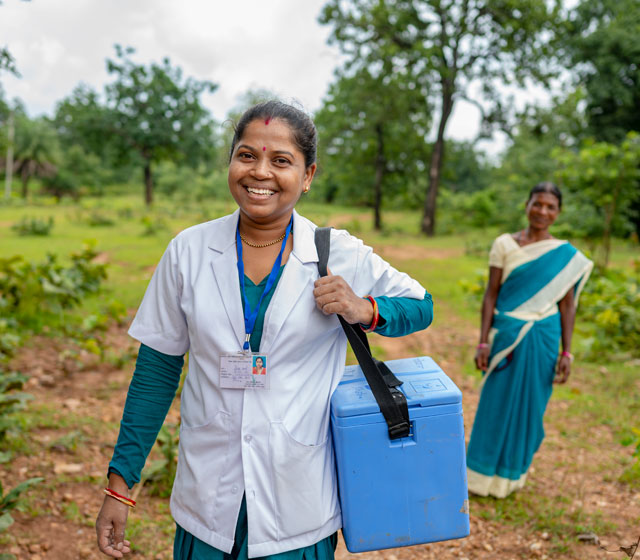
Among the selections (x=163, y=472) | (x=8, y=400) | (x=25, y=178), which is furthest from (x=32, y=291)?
(x=25, y=178)

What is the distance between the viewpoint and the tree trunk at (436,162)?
17844mm

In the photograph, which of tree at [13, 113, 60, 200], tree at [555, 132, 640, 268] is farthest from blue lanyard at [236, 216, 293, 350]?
tree at [13, 113, 60, 200]

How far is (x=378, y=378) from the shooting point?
58.3 inches

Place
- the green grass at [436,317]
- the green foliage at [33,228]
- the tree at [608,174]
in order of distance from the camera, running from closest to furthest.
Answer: the green grass at [436,317]
the tree at [608,174]
the green foliage at [33,228]

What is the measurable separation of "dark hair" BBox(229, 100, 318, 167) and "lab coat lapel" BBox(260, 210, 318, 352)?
214 millimetres

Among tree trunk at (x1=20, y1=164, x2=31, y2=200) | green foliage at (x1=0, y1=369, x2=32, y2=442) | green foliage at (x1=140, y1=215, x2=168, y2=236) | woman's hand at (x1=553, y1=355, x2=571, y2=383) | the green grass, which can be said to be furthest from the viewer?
tree trunk at (x1=20, y1=164, x2=31, y2=200)

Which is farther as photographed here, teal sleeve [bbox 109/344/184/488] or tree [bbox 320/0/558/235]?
tree [bbox 320/0/558/235]

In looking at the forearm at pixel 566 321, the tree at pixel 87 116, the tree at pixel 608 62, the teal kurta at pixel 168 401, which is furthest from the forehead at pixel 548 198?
the tree at pixel 87 116

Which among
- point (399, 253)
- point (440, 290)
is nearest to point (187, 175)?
point (399, 253)

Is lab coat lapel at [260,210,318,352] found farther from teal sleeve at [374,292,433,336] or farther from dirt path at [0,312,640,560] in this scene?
dirt path at [0,312,640,560]

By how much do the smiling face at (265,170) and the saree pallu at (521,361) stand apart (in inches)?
88.5

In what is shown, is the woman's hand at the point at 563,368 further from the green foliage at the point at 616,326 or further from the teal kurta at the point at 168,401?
the green foliage at the point at 616,326

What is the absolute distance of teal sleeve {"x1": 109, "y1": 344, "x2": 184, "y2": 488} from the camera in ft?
5.08

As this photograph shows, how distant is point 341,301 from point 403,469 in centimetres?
45
